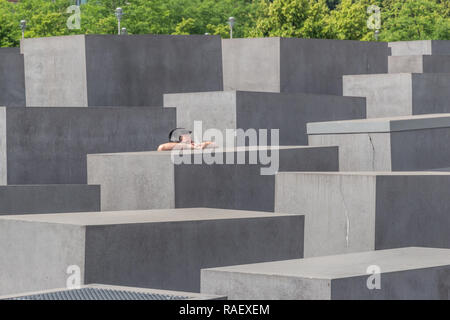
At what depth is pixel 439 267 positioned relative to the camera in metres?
7.94

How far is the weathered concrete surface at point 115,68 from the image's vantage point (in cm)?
1814

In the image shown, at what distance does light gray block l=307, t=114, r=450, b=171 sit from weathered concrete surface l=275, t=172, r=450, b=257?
275cm

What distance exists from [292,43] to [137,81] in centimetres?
388

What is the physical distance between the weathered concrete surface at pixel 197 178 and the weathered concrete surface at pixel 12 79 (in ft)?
23.6

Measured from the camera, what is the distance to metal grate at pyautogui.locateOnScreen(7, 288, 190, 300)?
678 cm

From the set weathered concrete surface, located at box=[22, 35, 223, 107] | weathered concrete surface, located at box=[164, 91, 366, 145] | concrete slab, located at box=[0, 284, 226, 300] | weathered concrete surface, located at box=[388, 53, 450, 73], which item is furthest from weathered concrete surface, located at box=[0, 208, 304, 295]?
weathered concrete surface, located at box=[388, 53, 450, 73]

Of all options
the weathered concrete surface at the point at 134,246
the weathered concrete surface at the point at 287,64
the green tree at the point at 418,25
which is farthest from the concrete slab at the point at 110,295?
the green tree at the point at 418,25

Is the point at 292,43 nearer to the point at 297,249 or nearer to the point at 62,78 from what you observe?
the point at 62,78

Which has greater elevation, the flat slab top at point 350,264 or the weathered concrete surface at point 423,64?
the weathered concrete surface at point 423,64

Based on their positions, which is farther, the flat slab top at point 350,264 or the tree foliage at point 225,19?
the tree foliage at point 225,19

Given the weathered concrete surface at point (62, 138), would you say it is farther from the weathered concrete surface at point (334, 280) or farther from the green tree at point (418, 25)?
the green tree at point (418, 25)

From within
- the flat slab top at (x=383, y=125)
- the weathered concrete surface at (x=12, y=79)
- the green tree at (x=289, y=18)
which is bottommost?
the flat slab top at (x=383, y=125)

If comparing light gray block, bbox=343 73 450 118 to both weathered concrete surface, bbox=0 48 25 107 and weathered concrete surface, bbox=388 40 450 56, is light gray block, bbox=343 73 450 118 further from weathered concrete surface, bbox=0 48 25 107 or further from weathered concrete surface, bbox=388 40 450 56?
weathered concrete surface, bbox=388 40 450 56

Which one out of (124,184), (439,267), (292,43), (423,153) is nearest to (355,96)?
(292,43)
